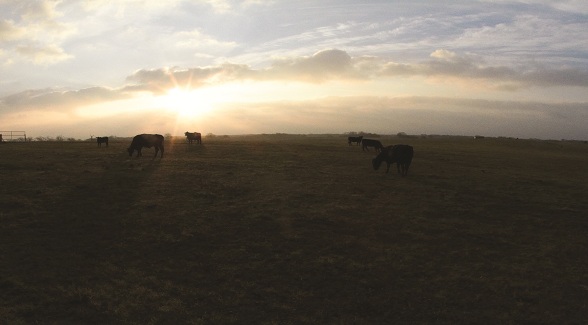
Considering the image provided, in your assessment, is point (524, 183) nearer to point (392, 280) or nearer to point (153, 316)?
point (392, 280)

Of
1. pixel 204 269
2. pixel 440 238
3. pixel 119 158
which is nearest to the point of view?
pixel 204 269

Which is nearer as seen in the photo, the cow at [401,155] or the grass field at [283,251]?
the grass field at [283,251]

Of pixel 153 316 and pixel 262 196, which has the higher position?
pixel 262 196

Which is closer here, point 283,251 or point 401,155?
point 283,251

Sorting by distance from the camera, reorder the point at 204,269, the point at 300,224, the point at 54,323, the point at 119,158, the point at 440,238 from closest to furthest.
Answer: the point at 54,323
the point at 204,269
the point at 440,238
the point at 300,224
the point at 119,158

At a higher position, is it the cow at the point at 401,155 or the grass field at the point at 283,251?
the cow at the point at 401,155

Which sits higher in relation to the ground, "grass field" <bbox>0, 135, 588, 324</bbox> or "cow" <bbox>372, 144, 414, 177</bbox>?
"cow" <bbox>372, 144, 414, 177</bbox>

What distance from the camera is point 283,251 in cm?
1348

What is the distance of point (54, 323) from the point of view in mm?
8938

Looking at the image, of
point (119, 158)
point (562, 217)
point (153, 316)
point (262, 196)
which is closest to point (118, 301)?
point (153, 316)

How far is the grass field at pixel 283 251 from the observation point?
32.4 feet

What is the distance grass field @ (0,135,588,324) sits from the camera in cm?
988

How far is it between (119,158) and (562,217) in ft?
102

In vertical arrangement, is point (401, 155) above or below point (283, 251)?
above
